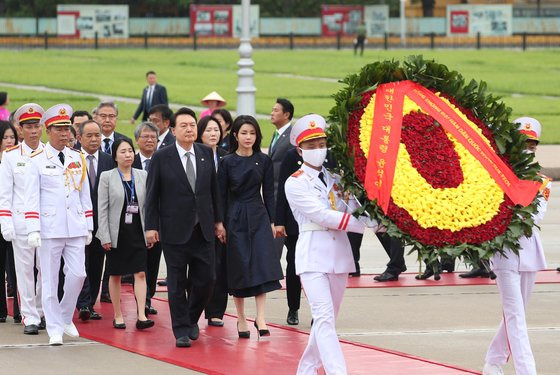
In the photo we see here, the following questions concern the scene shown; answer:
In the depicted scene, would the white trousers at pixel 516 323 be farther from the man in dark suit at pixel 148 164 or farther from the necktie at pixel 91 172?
the necktie at pixel 91 172

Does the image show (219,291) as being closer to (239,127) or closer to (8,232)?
(239,127)

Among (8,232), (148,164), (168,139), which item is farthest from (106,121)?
(8,232)

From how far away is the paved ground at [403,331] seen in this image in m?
8.87

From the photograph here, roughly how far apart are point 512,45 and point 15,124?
2046 inches

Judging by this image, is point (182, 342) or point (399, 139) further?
point (182, 342)

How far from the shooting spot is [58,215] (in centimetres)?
967

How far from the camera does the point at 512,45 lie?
203 feet

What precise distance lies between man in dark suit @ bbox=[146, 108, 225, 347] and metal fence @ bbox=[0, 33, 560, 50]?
165ft

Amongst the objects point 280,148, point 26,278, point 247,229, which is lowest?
point 26,278

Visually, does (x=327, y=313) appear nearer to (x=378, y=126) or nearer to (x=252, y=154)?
(x=378, y=126)

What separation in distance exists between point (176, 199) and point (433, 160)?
245cm

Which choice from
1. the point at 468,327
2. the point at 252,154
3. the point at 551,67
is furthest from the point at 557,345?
the point at 551,67

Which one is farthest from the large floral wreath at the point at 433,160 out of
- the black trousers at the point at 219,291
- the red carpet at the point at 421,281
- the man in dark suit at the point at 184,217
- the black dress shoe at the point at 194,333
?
Answer: the red carpet at the point at 421,281

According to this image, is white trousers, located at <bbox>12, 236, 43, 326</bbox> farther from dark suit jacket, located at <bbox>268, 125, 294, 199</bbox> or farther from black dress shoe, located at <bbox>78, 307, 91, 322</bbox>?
dark suit jacket, located at <bbox>268, 125, 294, 199</bbox>
